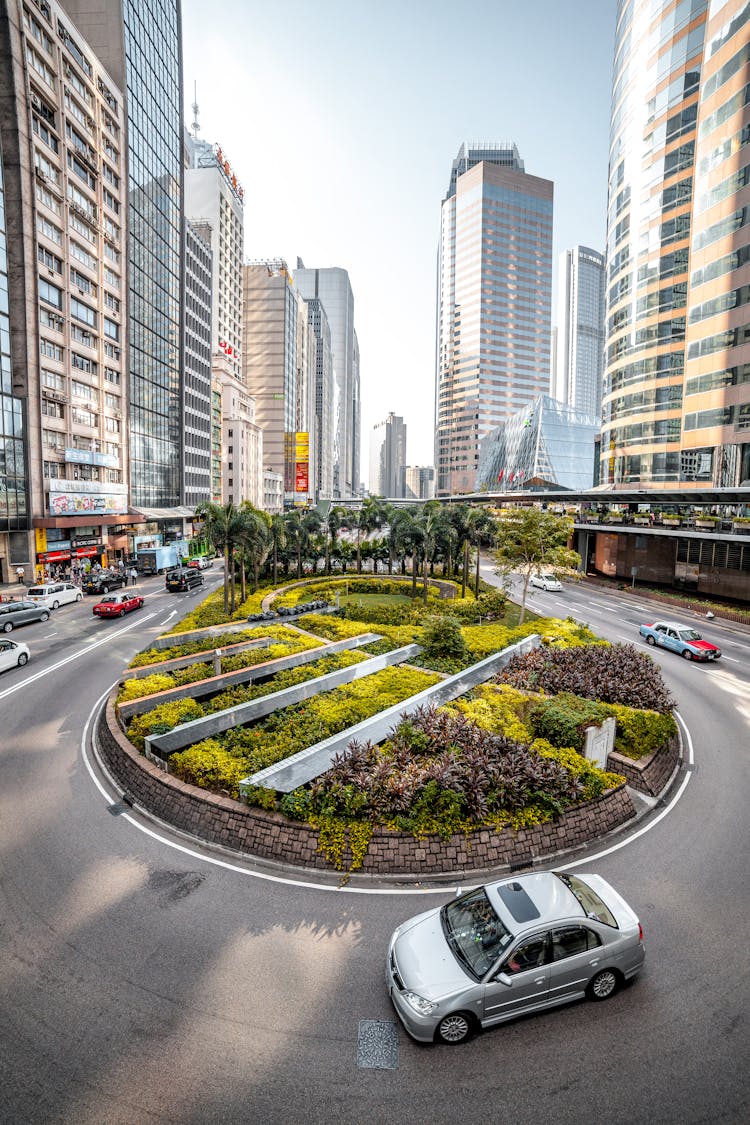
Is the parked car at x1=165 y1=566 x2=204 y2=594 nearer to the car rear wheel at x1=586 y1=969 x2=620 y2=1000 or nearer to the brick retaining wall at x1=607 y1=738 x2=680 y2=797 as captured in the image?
the brick retaining wall at x1=607 y1=738 x2=680 y2=797

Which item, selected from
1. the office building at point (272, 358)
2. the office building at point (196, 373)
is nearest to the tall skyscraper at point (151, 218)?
the office building at point (196, 373)

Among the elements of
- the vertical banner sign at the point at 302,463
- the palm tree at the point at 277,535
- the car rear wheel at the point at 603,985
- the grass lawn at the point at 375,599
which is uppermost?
the vertical banner sign at the point at 302,463

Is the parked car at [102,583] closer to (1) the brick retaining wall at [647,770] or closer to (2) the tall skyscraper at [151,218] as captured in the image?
(2) the tall skyscraper at [151,218]

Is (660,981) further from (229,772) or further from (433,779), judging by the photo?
(229,772)

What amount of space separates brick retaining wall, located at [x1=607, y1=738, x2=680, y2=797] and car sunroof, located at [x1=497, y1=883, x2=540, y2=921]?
7.40 m

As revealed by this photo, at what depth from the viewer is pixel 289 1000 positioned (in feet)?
25.5

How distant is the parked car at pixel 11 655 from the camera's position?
23.1m

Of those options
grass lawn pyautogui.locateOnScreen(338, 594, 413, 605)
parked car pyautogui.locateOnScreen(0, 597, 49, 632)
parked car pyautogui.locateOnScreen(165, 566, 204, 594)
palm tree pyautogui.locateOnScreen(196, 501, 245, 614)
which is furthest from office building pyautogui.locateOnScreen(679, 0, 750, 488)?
parked car pyautogui.locateOnScreen(0, 597, 49, 632)

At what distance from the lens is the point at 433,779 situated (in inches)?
461

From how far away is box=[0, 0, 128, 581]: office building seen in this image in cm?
4625

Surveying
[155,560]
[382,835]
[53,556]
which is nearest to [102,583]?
[53,556]

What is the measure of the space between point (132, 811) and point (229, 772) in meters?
2.67

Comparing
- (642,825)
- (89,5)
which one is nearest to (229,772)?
(642,825)

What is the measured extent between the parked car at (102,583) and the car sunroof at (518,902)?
147 feet
